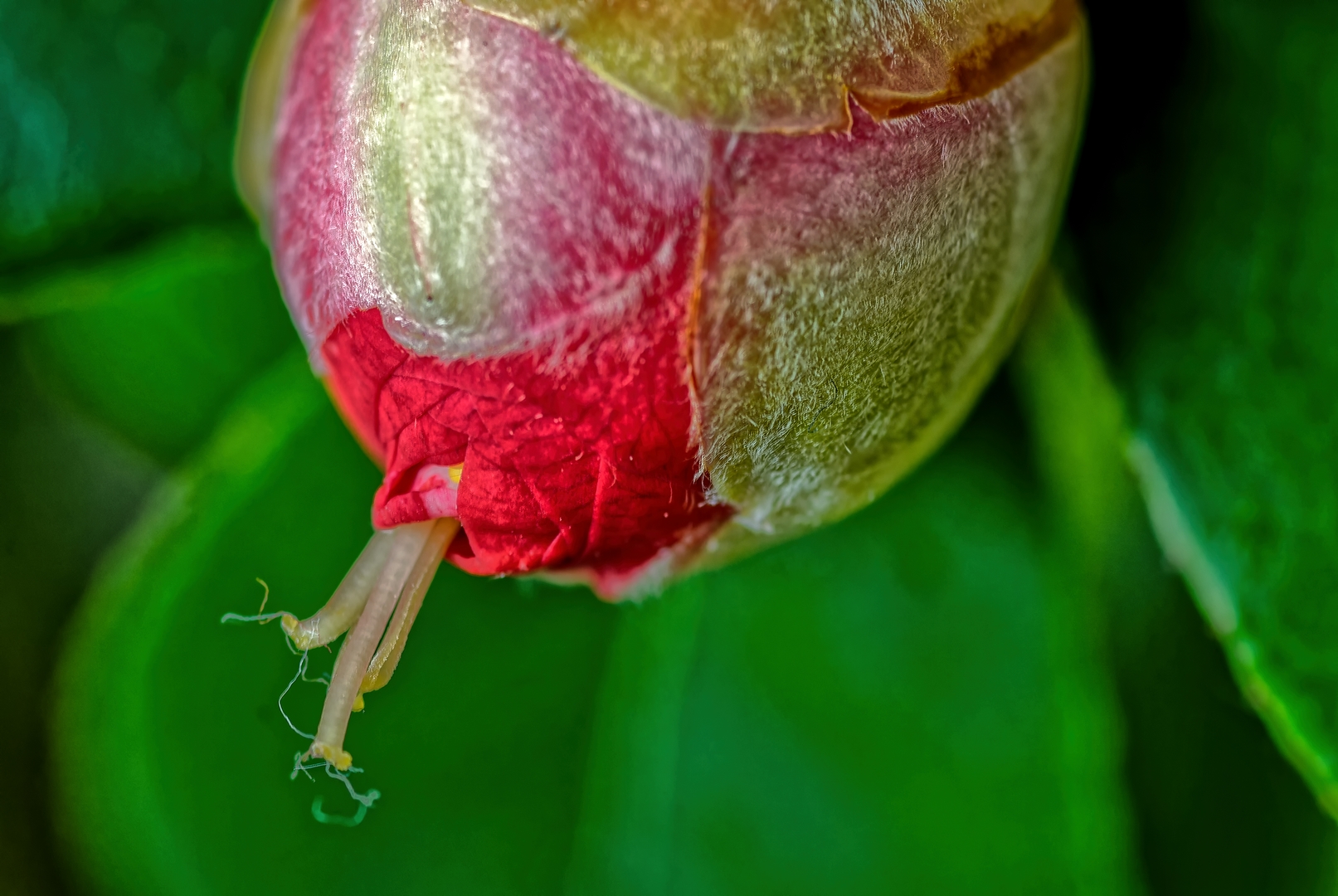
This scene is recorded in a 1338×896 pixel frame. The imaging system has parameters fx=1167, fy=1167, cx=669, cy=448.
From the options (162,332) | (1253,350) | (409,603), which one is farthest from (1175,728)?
(162,332)

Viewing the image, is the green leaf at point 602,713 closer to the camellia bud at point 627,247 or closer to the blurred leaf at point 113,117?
the blurred leaf at point 113,117

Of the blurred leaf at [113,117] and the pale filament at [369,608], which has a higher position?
the blurred leaf at [113,117]

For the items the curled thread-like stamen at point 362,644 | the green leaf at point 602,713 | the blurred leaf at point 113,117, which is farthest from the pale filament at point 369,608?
the blurred leaf at point 113,117

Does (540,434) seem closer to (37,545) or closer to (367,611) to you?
(367,611)

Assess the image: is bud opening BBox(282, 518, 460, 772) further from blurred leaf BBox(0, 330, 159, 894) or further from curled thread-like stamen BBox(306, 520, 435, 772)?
blurred leaf BBox(0, 330, 159, 894)

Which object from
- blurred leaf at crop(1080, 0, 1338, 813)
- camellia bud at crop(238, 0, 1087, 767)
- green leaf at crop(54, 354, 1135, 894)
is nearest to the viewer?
camellia bud at crop(238, 0, 1087, 767)

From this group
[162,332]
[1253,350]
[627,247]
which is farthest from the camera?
[162,332]

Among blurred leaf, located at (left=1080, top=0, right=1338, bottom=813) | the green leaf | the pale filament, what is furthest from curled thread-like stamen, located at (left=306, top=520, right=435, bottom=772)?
blurred leaf, located at (left=1080, top=0, right=1338, bottom=813)
